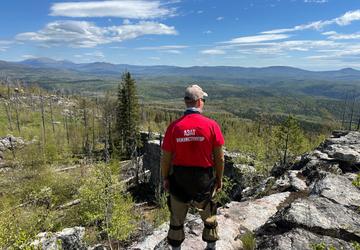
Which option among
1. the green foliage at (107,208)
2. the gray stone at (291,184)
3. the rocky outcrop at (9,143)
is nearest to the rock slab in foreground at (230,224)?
the gray stone at (291,184)

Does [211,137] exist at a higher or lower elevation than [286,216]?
higher

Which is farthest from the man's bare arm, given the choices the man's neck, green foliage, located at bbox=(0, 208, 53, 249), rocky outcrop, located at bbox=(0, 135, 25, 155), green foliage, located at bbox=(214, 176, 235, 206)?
rocky outcrop, located at bbox=(0, 135, 25, 155)

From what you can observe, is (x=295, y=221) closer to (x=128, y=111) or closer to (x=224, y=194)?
(x=224, y=194)

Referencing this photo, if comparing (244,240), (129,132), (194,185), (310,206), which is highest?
(194,185)

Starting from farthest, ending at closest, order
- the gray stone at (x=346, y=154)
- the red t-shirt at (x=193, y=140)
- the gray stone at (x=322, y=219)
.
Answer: the gray stone at (x=346, y=154), the gray stone at (x=322, y=219), the red t-shirt at (x=193, y=140)

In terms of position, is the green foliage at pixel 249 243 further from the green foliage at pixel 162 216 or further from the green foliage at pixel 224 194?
the green foliage at pixel 162 216

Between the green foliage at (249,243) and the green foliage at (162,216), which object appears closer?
the green foliage at (249,243)

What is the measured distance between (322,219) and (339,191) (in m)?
2.62

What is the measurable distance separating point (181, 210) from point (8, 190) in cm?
4242

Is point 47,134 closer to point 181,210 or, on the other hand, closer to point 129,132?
point 129,132

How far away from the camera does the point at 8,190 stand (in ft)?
139

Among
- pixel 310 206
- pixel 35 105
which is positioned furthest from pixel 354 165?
pixel 35 105

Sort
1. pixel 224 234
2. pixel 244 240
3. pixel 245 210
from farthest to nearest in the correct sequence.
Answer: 1. pixel 245 210
2. pixel 224 234
3. pixel 244 240

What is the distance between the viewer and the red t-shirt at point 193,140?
669 centimetres
